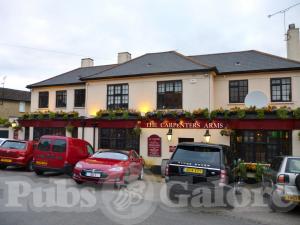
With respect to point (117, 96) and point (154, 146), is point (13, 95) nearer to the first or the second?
point (117, 96)

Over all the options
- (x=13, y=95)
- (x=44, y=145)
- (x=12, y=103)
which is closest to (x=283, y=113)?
(x=44, y=145)

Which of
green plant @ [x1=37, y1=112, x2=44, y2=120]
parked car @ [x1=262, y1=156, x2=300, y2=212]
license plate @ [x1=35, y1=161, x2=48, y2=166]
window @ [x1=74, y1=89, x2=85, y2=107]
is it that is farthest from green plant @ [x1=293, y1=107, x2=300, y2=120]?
green plant @ [x1=37, y1=112, x2=44, y2=120]

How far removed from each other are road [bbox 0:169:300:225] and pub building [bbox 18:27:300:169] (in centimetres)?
761

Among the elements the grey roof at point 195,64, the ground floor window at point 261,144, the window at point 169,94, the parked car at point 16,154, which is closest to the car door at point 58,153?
the parked car at point 16,154

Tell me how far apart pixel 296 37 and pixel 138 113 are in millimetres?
12448

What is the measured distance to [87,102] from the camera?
20.9m

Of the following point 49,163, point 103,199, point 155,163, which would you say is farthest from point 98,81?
point 103,199

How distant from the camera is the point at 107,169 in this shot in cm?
1034

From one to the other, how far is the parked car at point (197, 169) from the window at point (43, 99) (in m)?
18.1

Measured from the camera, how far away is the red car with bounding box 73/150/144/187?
33.7 ft

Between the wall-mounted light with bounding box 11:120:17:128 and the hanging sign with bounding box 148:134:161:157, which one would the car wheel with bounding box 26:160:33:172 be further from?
the wall-mounted light with bounding box 11:120:17:128

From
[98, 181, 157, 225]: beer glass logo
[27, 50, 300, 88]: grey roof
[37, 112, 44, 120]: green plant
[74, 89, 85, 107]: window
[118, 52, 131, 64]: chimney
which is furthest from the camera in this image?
[118, 52, 131, 64]: chimney

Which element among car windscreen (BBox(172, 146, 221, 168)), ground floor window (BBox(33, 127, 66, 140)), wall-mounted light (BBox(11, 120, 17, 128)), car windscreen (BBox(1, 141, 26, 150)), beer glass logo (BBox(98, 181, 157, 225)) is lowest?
beer glass logo (BBox(98, 181, 157, 225))

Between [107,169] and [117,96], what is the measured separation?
33.9 ft
